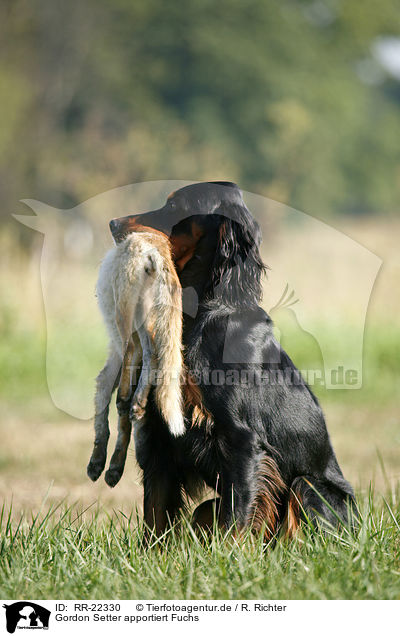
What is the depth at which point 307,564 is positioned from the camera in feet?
8.12

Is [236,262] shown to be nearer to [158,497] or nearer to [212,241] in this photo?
[212,241]

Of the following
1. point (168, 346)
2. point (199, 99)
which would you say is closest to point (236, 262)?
point (168, 346)

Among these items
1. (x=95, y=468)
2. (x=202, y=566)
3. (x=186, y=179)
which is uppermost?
(x=186, y=179)

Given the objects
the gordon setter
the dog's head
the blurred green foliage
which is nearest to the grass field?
the gordon setter

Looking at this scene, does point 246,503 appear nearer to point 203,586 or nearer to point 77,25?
point 203,586

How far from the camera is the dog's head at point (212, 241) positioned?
293 cm

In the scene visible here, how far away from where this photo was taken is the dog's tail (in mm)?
2625

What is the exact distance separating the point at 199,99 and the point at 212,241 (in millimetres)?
21868

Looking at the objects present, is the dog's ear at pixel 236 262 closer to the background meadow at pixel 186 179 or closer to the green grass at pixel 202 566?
the background meadow at pixel 186 179

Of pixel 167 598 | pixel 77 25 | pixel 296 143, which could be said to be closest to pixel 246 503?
pixel 167 598

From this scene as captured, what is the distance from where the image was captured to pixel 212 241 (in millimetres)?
2967
